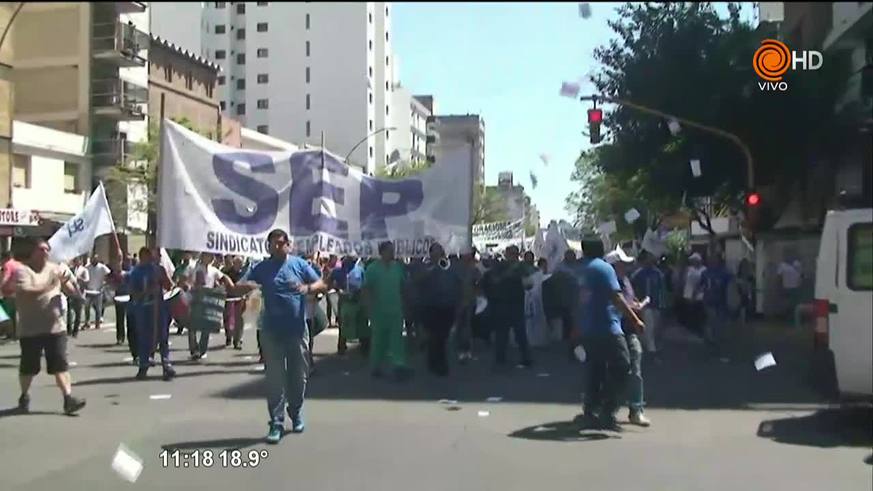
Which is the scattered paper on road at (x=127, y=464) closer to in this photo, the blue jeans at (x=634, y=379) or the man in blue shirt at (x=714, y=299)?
the blue jeans at (x=634, y=379)

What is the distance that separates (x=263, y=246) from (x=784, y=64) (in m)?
10.4

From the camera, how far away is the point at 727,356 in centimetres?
1523

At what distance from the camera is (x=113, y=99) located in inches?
1700

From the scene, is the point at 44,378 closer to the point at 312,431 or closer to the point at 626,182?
the point at 312,431

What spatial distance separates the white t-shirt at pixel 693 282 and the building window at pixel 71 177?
2938 cm

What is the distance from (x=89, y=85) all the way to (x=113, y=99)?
1109 millimetres

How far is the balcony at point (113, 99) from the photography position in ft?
142

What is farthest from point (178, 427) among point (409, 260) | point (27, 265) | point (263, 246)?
point (409, 260)

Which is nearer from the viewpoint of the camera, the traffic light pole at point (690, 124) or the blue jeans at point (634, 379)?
the blue jeans at point (634, 379)

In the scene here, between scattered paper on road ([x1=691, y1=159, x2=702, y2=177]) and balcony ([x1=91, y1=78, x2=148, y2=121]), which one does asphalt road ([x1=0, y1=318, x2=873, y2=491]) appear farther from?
balcony ([x1=91, y1=78, x2=148, y2=121])

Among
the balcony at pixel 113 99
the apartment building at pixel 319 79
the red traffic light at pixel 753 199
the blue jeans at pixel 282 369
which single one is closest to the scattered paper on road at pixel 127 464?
the blue jeans at pixel 282 369

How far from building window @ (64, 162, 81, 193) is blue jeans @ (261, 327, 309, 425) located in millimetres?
33375

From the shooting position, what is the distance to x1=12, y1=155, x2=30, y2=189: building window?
35.2 meters
